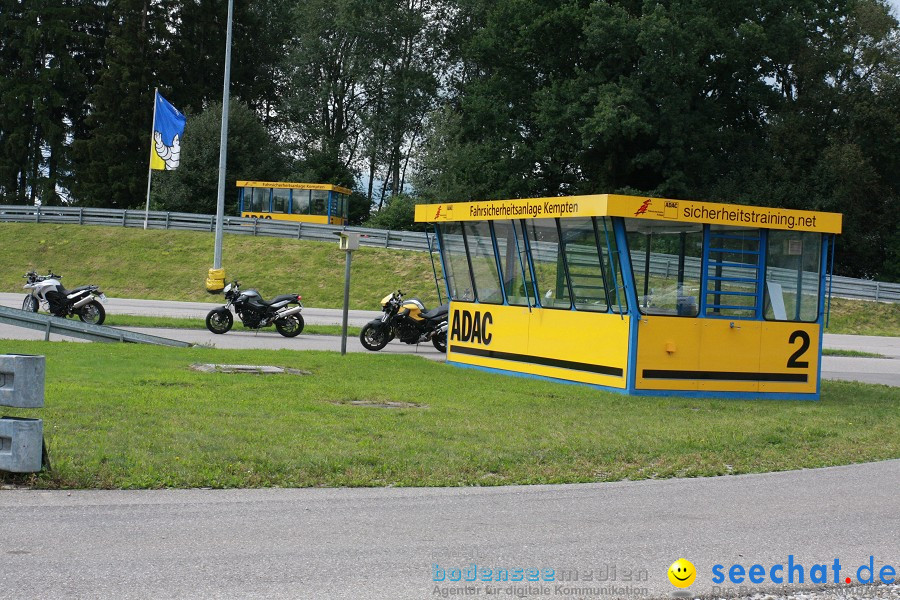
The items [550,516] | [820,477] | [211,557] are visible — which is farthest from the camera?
[820,477]

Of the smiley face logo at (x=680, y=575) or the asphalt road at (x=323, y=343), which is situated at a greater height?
the asphalt road at (x=323, y=343)

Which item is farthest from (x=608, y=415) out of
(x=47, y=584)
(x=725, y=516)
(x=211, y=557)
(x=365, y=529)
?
(x=47, y=584)

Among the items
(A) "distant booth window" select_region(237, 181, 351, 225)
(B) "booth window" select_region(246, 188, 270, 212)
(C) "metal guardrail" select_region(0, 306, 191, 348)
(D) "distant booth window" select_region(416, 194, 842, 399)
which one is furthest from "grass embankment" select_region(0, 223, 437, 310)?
(D) "distant booth window" select_region(416, 194, 842, 399)

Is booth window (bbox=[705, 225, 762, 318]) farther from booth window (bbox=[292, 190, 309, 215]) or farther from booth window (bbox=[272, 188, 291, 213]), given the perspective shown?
booth window (bbox=[272, 188, 291, 213])

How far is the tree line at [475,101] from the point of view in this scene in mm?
49406

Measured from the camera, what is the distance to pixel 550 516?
743 centimetres

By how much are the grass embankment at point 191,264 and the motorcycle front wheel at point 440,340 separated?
48.5 ft

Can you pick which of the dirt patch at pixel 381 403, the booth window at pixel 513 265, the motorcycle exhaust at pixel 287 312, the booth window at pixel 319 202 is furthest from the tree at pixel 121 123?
the dirt patch at pixel 381 403

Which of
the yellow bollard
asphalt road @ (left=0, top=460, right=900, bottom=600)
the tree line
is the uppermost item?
the tree line

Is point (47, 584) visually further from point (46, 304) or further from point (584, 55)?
point (584, 55)

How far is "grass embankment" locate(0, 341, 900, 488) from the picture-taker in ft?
27.7

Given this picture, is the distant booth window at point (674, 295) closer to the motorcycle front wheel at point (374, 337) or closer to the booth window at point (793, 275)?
the booth window at point (793, 275)

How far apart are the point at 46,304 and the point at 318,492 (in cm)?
1794

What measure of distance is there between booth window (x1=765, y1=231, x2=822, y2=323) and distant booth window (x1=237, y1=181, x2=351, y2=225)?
3932cm
